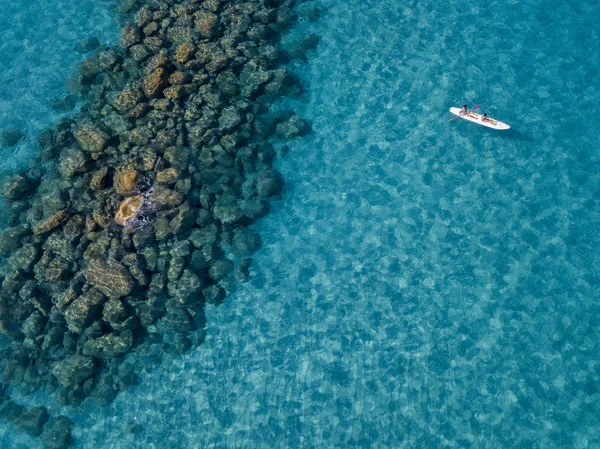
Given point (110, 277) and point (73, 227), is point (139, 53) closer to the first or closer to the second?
point (73, 227)

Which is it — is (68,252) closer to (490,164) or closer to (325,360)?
(325,360)

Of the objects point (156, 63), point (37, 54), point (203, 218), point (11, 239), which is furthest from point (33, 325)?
point (37, 54)

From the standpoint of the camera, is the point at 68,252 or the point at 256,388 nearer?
the point at 256,388

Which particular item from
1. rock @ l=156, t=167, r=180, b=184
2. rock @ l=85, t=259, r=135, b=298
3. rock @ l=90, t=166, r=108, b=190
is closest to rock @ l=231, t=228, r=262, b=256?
rock @ l=156, t=167, r=180, b=184

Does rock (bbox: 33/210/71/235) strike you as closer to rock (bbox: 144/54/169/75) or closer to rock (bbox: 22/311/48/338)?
rock (bbox: 22/311/48/338)

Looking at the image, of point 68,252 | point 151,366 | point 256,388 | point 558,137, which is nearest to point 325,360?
point 256,388

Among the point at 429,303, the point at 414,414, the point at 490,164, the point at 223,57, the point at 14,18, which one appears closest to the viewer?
the point at 414,414
